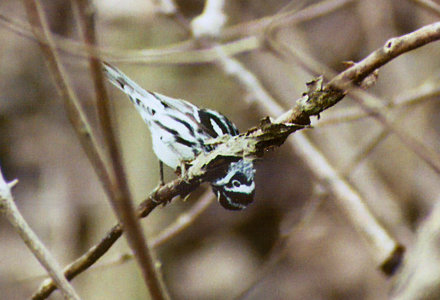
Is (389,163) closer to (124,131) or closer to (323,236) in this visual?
(323,236)

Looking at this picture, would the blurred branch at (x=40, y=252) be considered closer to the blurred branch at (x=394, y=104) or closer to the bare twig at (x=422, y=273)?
the blurred branch at (x=394, y=104)

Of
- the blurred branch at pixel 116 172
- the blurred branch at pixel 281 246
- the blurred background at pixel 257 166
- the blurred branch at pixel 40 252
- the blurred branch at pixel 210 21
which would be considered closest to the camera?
the blurred branch at pixel 116 172

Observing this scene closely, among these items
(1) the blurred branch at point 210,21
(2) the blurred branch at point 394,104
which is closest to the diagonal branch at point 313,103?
(2) the blurred branch at point 394,104

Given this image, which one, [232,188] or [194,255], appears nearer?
[232,188]

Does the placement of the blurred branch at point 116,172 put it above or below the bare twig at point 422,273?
below

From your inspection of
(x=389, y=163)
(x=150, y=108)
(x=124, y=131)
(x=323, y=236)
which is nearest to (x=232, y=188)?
(x=150, y=108)

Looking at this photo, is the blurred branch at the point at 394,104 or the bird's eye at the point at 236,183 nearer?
the bird's eye at the point at 236,183
